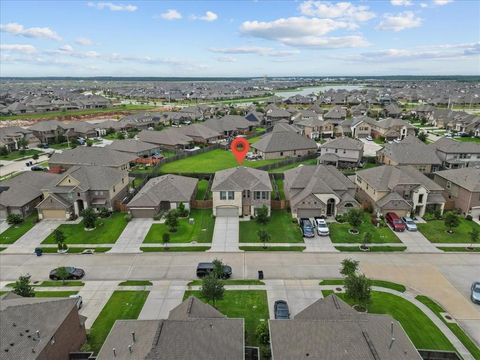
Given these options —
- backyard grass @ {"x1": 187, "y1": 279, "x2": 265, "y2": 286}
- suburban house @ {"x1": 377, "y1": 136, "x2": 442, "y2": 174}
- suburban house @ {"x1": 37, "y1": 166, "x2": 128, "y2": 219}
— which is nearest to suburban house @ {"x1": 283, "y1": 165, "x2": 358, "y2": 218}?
backyard grass @ {"x1": 187, "y1": 279, "x2": 265, "y2": 286}

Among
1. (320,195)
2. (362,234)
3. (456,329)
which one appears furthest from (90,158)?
(456,329)

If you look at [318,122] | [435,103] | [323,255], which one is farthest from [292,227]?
[435,103]

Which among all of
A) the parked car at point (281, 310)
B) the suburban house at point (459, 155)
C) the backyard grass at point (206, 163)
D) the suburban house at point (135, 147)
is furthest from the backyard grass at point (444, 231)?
the suburban house at point (135, 147)

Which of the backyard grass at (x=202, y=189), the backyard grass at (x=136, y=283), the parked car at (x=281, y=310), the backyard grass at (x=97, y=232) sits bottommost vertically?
the backyard grass at (x=136, y=283)

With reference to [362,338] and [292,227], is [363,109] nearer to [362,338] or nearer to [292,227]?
[292,227]

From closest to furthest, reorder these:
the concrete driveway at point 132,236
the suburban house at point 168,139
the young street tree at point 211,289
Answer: the young street tree at point 211,289, the concrete driveway at point 132,236, the suburban house at point 168,139

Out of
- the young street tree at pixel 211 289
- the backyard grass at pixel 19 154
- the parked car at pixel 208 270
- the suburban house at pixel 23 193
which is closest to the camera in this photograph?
the young street tree at pixel 211 289

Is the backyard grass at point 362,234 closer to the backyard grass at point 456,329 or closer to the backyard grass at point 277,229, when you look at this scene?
the backyard grass at point 277,229
